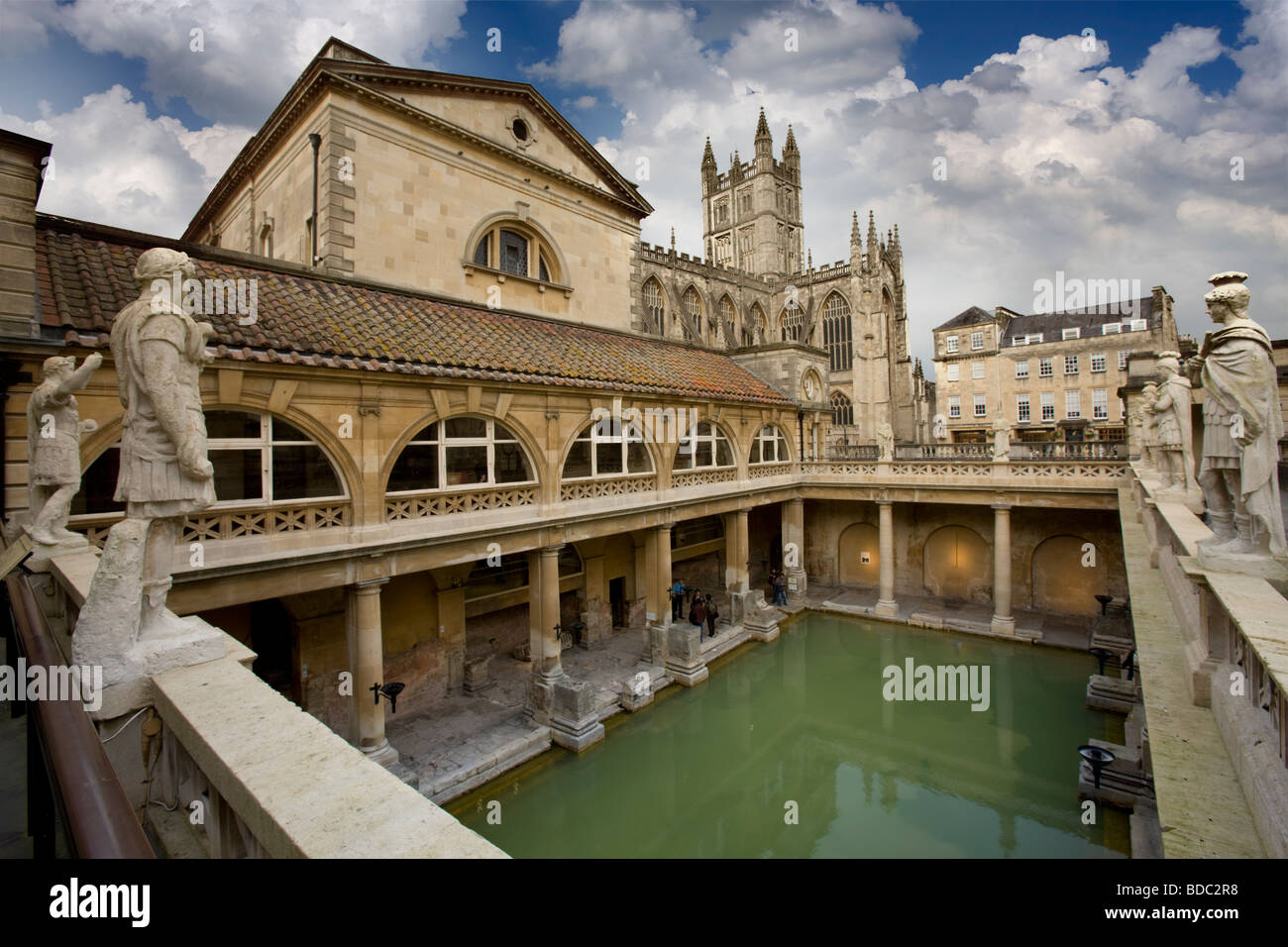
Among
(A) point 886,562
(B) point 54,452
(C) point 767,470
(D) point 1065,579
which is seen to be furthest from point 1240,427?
(D) point 1065,579

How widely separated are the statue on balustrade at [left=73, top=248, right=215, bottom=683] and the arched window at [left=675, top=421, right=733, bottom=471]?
13.8 m

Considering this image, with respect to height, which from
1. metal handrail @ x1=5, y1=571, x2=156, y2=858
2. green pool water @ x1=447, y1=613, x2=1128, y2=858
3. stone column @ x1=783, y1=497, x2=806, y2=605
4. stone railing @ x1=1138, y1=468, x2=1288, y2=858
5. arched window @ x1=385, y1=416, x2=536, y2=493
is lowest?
green pool water @ x1=447, y1=613, x2=1128, y2=858

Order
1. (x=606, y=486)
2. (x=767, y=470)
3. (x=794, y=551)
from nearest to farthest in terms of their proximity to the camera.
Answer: (x=606, y=486)
(x=767, y=470)
(x=794, y=551)

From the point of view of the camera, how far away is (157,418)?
3.66 metres

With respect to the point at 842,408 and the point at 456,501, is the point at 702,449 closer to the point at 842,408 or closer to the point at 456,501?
the point at 456,501

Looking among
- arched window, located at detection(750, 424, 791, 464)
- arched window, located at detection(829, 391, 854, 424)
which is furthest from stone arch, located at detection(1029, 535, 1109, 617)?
arched window, located at detection(829, 391, 854, 424)

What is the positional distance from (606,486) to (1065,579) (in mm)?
17091

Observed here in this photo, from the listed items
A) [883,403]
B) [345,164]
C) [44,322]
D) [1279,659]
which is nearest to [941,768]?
[1279,659]

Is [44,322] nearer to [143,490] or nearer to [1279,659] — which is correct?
[143,490]

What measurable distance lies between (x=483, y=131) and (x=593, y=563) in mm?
13339

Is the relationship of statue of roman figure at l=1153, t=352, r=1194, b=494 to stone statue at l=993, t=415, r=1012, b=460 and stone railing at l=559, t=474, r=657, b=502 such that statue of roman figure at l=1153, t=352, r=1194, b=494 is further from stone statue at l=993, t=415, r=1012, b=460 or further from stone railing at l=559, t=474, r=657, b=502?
stone railing at l=559, t=474, r=657, b=502

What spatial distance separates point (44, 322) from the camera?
25.0ft

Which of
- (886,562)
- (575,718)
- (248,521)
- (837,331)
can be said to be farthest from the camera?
(837,331)

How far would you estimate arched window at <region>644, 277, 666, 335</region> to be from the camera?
135 feet
